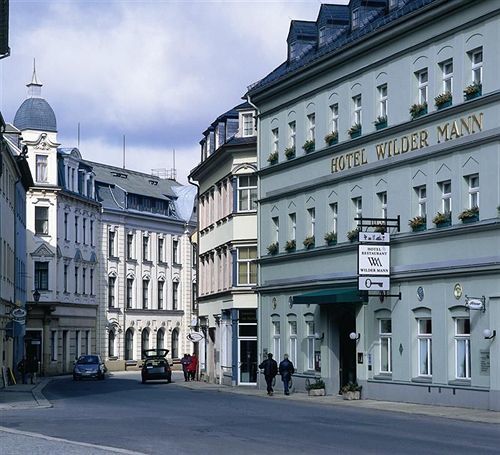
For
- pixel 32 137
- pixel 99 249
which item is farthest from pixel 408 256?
pixel 99 249

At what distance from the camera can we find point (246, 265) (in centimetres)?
5822

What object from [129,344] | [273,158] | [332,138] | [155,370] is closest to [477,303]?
[332,138]

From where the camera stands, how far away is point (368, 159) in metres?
43.2

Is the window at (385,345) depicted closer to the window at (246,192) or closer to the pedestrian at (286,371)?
the pedestrian at (286,371)

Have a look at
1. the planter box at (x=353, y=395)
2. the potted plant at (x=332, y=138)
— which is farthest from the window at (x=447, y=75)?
the planter box at (x=353, y=395)

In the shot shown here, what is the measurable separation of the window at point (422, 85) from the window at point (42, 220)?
164ft

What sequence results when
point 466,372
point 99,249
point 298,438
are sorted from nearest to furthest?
point 298,438 → point 466,372 → point 99,249

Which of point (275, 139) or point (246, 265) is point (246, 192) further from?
point (275, 139)

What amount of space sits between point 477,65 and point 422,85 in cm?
345

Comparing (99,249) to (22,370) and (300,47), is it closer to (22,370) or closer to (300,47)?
(22,370)

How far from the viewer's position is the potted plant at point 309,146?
4791 cm

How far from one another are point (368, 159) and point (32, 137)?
45579 mm

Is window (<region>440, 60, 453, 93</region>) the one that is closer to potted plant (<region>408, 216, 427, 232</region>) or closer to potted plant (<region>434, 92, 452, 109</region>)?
potted plant (<region>434, 92, 452, 109</region>)

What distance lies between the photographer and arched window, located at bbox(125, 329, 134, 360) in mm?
97000
